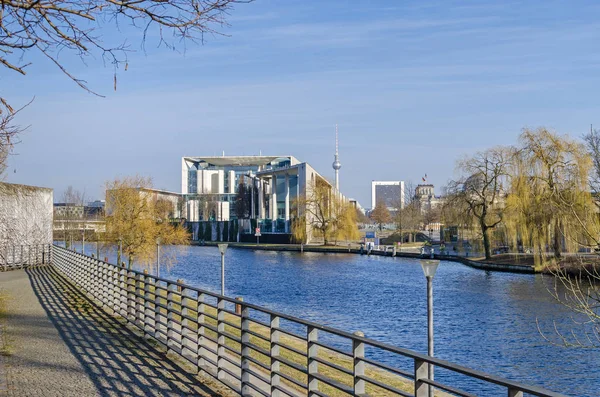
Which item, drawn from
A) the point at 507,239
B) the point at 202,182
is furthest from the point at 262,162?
the point at 507,239

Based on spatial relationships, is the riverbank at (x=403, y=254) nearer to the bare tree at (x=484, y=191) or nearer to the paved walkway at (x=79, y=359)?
the bare tree at (x=484, y=191)

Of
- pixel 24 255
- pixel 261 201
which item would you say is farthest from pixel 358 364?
pixel 261 201

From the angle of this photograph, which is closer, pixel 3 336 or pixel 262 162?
pixel 3 336

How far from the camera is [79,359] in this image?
11.0 meters

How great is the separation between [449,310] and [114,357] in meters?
20.2

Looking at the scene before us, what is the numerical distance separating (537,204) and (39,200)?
3076 cm

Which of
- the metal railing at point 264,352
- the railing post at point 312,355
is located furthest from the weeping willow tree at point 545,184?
the railing post at point 312,355

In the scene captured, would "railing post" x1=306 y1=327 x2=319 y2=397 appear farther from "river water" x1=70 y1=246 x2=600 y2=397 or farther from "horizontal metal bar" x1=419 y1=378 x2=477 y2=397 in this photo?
"river water" x1=70 y1=246 x2=600 y2=397

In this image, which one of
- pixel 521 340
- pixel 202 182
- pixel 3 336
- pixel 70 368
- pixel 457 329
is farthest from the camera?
pixel 202 182

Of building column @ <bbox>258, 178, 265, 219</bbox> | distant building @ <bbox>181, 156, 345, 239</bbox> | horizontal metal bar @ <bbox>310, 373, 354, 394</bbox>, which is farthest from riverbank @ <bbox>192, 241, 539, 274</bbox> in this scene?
horizontal metal bar @ <bbox>310, 373, 354, 394</bbox>

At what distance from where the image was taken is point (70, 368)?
10.2m

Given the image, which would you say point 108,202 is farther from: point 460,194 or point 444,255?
point 444,255

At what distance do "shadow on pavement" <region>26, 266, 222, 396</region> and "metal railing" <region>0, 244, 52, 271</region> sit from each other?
825 inches

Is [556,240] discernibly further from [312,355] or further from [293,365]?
[312,355]
